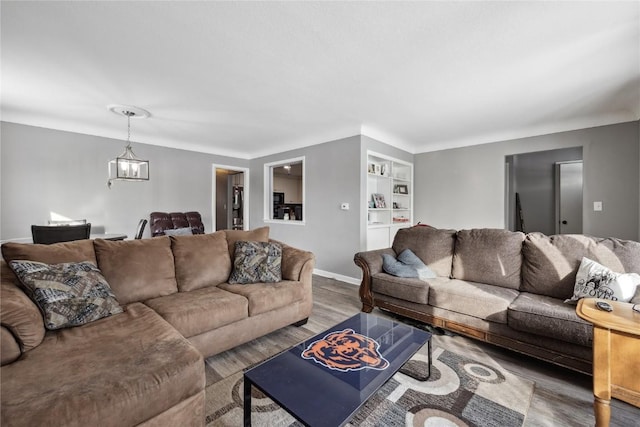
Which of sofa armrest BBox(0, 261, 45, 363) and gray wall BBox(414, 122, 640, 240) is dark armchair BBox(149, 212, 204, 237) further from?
gray wall BBox(414, 122, 640, 240)

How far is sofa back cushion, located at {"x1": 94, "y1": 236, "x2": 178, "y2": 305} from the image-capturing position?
2057 millimetres

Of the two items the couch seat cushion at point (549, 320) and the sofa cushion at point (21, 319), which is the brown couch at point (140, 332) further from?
the couch seat cushion at point (549, 320)

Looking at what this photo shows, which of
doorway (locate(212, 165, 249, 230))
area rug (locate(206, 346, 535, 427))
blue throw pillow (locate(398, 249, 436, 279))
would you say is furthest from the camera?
doorway (locate(212, 165, 249, 230))

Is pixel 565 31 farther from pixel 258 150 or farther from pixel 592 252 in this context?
pixel 258 150

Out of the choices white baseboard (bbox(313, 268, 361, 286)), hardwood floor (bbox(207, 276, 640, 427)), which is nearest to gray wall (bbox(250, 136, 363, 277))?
white baseboard (bbox(313, 268, 361, 286))

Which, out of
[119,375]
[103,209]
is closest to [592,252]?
[119,375]

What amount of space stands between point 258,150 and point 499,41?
4.64m

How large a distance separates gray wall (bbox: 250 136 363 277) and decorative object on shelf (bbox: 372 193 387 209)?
0.70 m

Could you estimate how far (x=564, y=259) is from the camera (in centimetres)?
227

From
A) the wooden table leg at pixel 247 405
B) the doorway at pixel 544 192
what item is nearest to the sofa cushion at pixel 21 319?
the wooden table leg at pixel 247 405

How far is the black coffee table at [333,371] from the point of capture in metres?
1.09

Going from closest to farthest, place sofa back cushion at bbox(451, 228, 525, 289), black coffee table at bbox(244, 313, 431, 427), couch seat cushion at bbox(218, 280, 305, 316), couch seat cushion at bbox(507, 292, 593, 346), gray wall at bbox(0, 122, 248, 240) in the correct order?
black coffee table at bbox(244, 313, 431, 427), couch seat cushion at bbox(507, 292, 593, 346), couch seat cushion at bbox(218, 280, 305, 316), sofa back cushion at bbox(451, 228, 525, 289), gray wall at bbox(0, 122, 248, 240)

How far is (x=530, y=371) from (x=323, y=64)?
2.95 m

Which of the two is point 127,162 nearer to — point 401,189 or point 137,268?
point 137,268
